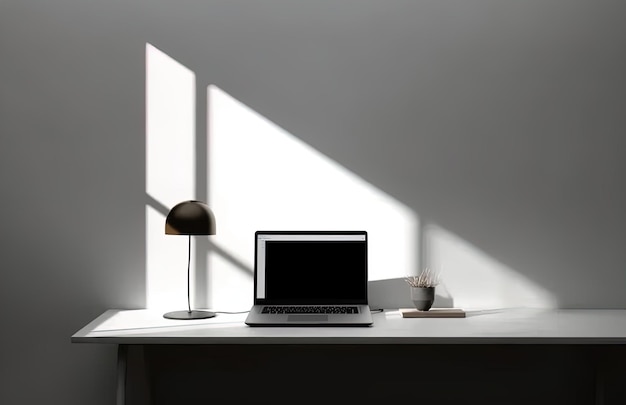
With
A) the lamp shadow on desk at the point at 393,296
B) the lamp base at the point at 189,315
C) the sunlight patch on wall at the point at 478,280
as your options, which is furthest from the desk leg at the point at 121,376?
the sunlight patch on wall at the point at 478,280

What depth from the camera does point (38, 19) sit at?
270 cm

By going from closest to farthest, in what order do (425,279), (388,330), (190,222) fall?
(388,330)
(190,222)
(425,279)

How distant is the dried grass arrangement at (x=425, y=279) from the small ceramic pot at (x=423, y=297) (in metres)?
0.02

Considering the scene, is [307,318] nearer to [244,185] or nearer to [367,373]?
[367,373]

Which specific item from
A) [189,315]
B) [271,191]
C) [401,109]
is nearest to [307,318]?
[189,315]

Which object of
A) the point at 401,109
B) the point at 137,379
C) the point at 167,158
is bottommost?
the point at 137,379

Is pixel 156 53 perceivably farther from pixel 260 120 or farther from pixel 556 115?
pixel 556 115

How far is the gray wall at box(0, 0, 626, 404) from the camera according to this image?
8.87 feet

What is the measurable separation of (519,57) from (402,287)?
3.33ft

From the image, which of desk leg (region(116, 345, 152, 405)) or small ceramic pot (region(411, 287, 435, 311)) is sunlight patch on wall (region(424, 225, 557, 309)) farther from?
desk leg (region(116, 345, 152, 405))

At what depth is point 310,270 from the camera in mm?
2553

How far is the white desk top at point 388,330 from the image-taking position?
83.4 inches

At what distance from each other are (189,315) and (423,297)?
2.79 ft

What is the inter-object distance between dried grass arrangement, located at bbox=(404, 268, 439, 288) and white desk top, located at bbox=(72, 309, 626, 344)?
0.14 m
